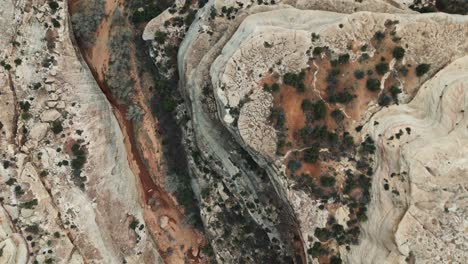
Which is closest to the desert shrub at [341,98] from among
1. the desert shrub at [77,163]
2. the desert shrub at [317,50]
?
the desert shrub at [317,50]

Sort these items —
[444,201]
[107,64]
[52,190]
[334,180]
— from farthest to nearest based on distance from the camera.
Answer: [107,64] < [52,190] < [334,180] < [444,201]

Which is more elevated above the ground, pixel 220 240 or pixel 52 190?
pixel 52 190

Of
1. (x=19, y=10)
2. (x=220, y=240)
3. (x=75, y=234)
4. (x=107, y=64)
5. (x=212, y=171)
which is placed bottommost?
(x=220, y=240)

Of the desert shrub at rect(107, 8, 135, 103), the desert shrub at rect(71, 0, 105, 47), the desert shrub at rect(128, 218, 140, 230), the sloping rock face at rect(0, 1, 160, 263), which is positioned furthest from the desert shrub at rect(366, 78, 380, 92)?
the desert shrub at rect(71, 0, 105, 47)

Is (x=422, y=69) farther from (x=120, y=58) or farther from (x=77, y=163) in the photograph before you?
(x=77, y=163)

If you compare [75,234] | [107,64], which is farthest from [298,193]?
[107,64]

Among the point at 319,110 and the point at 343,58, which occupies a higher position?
the point at 343,58

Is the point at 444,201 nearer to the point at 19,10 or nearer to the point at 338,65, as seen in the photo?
the point at 338,65

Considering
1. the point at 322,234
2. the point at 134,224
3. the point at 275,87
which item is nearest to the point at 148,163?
the point at 134,224
